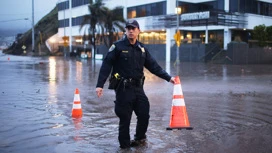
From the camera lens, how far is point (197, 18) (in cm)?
4069

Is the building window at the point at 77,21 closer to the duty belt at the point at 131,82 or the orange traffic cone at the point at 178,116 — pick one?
the orange traffic cone at the point at 178,116

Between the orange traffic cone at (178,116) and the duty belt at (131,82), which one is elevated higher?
the duty belt at (131,82)

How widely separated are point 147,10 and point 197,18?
37.7ft

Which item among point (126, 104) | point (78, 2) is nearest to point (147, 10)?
point (78, 2)

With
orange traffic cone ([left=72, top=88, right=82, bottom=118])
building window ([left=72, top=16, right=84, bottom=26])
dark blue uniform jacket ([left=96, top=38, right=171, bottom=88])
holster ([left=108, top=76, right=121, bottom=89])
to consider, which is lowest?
orange traffic cone ([left=72, top=88, right=82, bottom=118])

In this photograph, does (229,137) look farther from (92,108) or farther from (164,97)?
(164,97)

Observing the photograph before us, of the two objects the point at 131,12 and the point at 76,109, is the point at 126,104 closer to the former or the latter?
the point at 76,109

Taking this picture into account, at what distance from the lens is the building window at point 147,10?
157ft

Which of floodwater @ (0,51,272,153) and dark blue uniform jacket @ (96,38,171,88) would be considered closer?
dark blue uniform jacket @ (96,38,171,88)

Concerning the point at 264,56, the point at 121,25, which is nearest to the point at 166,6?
the point at 121,25

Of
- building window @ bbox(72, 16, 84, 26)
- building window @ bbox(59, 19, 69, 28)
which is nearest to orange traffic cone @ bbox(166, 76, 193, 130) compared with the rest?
building window @ bbox(72, 16, 84, 26)

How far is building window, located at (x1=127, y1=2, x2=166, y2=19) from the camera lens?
47713mm

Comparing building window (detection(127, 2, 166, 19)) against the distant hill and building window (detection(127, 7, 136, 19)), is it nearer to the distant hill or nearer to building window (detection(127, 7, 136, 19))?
building window (detection(127, 7, 136, 19))

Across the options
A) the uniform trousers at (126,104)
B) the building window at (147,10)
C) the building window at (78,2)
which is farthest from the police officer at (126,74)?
the building window at (78,2)
